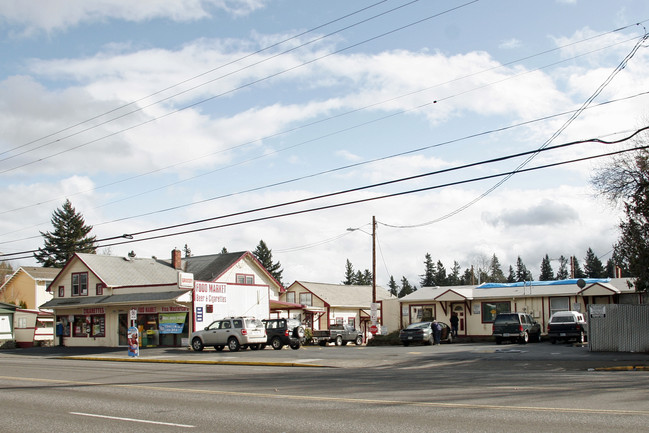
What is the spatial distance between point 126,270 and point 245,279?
880 cm

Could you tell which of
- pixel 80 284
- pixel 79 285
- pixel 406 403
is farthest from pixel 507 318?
pixel 79 285

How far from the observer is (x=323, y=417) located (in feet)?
34.0

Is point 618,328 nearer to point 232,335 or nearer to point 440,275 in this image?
point 232,335

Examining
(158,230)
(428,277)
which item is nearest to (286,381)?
(158,230)

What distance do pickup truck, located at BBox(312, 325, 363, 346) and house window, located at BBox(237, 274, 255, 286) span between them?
22.8 ft

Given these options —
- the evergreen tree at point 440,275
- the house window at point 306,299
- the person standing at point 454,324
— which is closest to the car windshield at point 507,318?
the person standing at point 454,324

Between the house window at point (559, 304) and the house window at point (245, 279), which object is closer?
the house window at point (559, 304)

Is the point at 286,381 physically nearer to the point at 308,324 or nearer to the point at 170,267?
the point at 170,267

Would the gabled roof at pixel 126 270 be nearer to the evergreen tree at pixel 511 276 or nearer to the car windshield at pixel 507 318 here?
the car windshield at pixel 507 318

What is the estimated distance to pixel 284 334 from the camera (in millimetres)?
34562

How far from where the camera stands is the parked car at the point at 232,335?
32.7 m

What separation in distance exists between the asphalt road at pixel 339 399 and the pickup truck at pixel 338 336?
18.1m

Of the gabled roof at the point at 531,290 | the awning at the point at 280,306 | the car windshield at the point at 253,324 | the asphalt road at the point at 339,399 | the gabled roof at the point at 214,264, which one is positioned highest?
the gabled roof at the point at 214,264

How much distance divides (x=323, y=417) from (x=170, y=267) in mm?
40123
